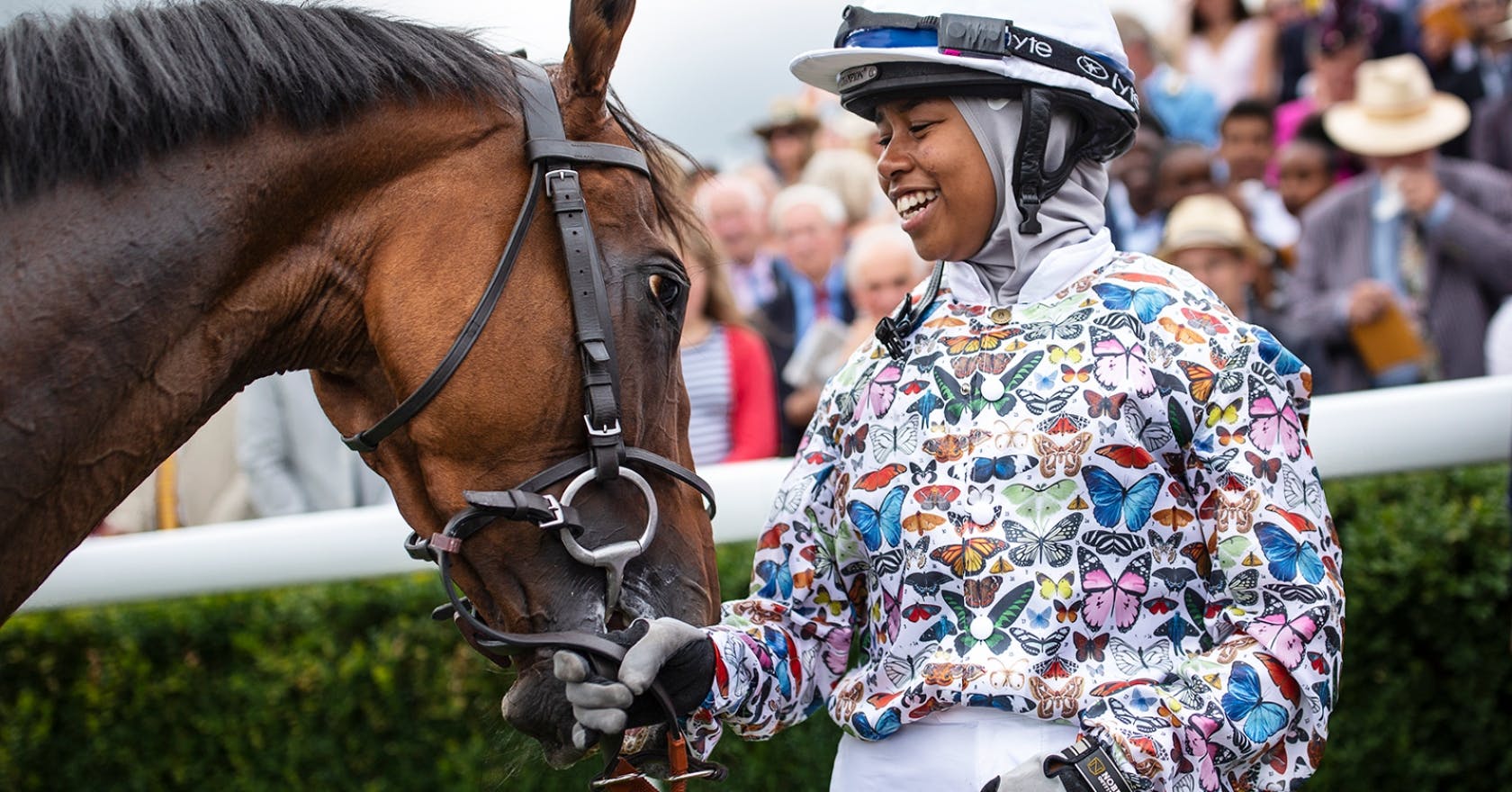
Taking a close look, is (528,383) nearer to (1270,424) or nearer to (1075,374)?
(1075,374)

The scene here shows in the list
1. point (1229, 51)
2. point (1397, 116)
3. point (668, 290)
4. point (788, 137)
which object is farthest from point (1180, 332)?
point (788, 137)

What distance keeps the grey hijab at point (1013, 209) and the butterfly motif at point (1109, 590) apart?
0.45m

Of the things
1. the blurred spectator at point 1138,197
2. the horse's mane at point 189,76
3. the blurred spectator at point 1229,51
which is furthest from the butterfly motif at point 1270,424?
the blurred spectator at point 1229,51

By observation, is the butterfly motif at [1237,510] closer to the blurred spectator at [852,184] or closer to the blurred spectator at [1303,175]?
the blurred spectator at [1303,175]

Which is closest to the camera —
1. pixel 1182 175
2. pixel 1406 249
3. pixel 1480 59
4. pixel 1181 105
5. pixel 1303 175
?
pixel 1406 249

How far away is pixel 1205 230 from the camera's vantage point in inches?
219

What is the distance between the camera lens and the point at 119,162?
1975 mm

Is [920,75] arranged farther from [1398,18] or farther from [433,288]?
[1398,18]

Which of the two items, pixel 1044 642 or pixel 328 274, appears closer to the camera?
pixel 1044 642

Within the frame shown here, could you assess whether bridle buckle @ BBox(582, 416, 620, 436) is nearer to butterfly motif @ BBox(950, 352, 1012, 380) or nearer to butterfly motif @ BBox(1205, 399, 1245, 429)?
butterfly motif @ BBox(950, 352, 1012, 380)

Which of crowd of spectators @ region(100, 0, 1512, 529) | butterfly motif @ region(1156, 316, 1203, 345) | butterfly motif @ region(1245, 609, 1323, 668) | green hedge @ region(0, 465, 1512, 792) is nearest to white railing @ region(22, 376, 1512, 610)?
green hedge @ region(0, 465, 1512, 792)

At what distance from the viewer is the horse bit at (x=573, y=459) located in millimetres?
2080

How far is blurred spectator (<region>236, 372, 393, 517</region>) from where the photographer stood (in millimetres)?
5211

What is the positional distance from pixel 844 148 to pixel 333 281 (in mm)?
5495
